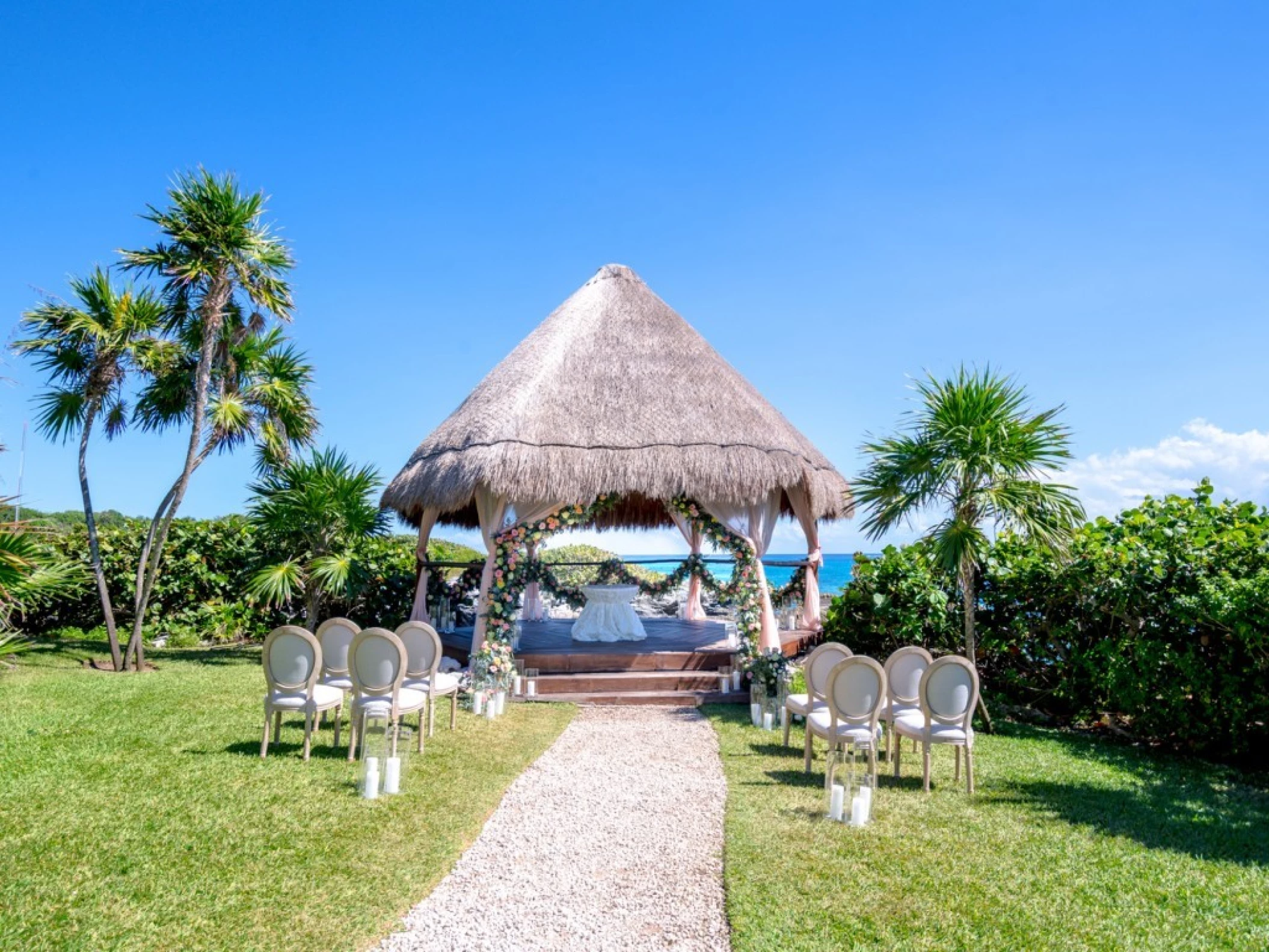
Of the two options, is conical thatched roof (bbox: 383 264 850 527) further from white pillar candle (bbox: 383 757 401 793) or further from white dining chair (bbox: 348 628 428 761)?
white pillar candle (bbox: 383 757 401 793)

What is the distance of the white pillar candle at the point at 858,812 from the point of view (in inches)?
215

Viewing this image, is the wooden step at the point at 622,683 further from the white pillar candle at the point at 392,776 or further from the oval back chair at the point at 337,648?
the white pillar candle at the point at 392,776

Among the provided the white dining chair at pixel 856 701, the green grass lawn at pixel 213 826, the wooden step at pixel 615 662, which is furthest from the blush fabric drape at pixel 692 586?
the white dining chair at pixel 856 701

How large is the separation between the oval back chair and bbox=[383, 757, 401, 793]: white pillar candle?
194 cm

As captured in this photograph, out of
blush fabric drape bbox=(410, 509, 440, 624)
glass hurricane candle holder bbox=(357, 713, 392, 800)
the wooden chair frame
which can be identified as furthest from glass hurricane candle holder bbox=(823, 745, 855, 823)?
blush fabric drape bbox=(410, 509, 440, 624)

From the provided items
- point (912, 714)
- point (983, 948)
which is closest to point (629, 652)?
point (912, 714)

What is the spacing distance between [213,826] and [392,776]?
48.5 inches

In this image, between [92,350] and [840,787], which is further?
[92,350]

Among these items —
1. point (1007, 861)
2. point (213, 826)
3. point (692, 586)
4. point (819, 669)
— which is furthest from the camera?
point (692, 586)

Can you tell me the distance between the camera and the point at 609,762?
716 cm

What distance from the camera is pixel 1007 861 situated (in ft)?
16.0

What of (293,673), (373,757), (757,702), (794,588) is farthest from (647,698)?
(373,757)

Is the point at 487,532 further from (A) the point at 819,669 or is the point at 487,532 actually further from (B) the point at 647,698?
(A) the point at 819,669

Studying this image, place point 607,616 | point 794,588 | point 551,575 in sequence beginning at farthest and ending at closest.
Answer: point 794,588
point 607,616
point 551,575
